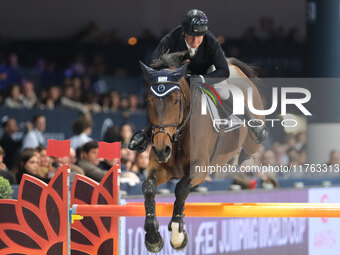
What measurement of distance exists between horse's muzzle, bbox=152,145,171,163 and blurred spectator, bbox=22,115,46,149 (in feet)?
16.5

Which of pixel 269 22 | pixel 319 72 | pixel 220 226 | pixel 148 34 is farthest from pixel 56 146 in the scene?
pixel 269 22

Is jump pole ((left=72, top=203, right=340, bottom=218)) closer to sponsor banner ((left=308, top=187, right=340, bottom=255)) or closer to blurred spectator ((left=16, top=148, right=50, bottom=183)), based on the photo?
blurred spectator ((left=16, top=148, right=50, bottom=183))

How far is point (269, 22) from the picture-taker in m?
18.8

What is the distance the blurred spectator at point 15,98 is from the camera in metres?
11.7

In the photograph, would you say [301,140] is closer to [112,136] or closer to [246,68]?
[112,136]

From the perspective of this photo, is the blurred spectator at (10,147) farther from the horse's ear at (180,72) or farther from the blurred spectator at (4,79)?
the horse's ear at (180,72)

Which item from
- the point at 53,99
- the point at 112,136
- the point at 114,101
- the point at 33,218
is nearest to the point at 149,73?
the point at 33,218

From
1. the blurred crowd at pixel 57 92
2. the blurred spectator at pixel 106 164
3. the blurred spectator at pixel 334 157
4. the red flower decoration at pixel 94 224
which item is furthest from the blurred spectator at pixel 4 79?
the red flower decoration at pixel 94 224

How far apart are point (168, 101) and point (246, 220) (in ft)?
13.1

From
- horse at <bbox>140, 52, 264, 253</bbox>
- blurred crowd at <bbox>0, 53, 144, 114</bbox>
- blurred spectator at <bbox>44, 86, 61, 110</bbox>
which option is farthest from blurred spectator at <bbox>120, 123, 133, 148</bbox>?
horse at <bbox>140, 52, 264, 253</bbox>

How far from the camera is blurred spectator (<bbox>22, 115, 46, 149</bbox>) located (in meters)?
10.4

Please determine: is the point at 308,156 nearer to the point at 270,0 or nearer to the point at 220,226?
the point at 220,226

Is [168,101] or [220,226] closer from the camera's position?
[168,101]

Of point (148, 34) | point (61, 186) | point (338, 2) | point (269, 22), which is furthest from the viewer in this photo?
point (269, 22)
